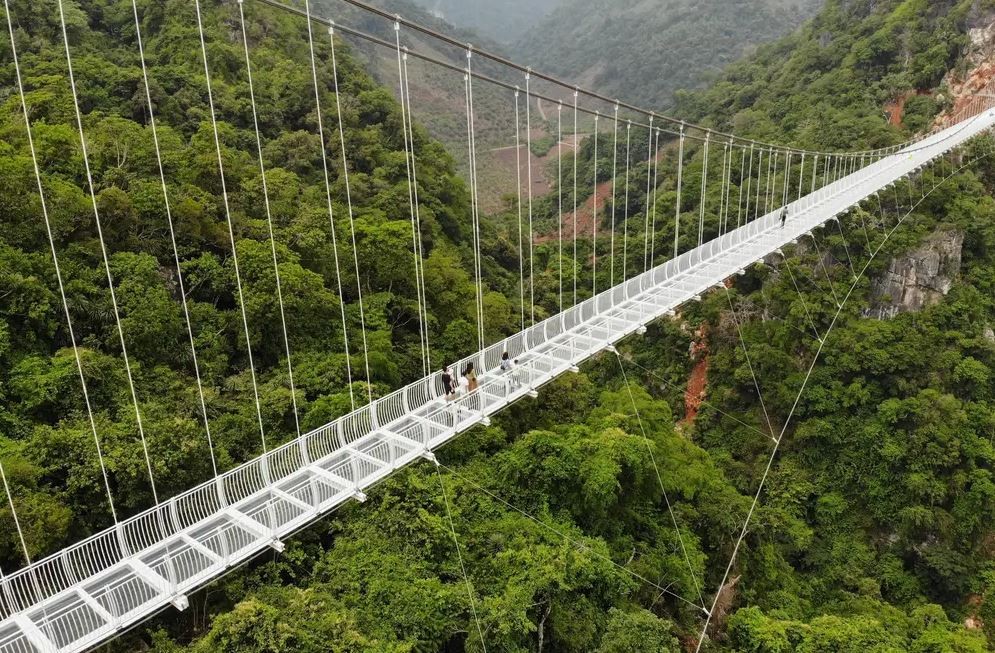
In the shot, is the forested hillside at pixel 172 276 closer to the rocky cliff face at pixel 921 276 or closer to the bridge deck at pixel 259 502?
the bridge deck at pixel 259 502

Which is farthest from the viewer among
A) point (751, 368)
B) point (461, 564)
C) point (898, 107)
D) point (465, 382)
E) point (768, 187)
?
point (898, 107)

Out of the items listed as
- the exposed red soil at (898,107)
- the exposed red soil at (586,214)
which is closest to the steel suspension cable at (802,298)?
the exposed red soil at (898,107)

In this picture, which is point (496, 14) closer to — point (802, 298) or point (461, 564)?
point (802, 298)

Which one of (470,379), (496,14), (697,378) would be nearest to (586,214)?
(697,378)

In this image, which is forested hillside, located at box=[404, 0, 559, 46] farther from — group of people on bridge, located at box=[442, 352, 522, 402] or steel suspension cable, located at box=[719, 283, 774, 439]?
group of people on bridge, located at box=[442, 352, 522, 402]

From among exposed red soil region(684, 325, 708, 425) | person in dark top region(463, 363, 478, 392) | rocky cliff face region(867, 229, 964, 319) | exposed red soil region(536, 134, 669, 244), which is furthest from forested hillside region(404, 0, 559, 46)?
person in dark top region(463, 363, 478, 392)

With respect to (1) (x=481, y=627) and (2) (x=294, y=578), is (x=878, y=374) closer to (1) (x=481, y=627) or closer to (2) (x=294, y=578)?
(1) (x=481, y=627)
